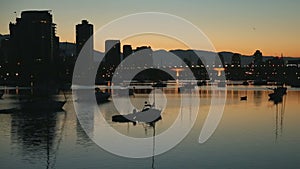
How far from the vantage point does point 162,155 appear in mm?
30891

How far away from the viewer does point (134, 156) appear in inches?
1196

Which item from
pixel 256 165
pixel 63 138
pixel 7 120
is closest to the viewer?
pixel 256 165

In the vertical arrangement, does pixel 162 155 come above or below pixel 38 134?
below

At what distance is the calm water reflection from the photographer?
2822cm

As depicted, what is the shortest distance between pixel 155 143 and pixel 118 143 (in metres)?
3.01

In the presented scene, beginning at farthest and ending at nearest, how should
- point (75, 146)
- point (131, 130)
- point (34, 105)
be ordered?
point (34, 105) < point (131, 130) < point (75, 146)

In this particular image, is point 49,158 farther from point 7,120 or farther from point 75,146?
point 7,120

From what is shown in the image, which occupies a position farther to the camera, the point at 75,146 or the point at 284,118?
the point at 284,118

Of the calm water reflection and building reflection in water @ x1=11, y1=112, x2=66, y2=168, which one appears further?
building reflection in water @ x1=11, y1=112, x2=66, y2=168

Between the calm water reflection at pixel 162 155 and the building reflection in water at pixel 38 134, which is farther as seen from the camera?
the building reflection in water at pixel 38 134

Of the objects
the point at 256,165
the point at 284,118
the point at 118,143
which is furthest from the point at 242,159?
the point at 284,118

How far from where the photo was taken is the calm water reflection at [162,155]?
28.2m

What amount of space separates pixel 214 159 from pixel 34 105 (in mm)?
38534

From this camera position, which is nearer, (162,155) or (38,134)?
(162,155)
